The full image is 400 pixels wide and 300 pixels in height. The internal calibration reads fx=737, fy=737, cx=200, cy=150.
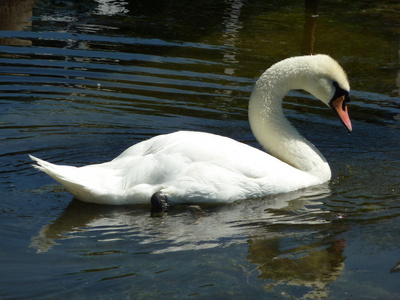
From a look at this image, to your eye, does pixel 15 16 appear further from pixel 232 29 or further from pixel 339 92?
pixel 339 92

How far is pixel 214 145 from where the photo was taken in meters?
5.89

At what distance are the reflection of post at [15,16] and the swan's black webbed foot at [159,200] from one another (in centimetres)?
569

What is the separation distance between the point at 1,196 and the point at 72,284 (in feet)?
5.54

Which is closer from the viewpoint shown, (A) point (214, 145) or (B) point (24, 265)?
(B) point (24, 265)

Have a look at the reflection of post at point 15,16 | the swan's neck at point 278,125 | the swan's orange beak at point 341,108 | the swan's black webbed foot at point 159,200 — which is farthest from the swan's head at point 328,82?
the reflection of post at point 15,16

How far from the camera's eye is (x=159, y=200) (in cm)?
562

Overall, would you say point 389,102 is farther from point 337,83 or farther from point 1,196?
point 1,196

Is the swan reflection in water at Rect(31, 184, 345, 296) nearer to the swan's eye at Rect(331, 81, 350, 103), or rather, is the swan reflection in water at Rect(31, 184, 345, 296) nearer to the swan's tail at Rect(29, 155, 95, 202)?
the swan's tail at Rect(29, 155, 95, 202)

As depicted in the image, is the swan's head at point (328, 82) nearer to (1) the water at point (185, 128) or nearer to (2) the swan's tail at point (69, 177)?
(1) the water at point (185, 128)

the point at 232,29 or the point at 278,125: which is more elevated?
the point at 278,125

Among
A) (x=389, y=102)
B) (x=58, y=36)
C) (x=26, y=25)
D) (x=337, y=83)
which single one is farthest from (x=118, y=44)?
(x=337, y=83)

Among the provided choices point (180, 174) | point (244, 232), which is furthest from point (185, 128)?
point (244, 232)

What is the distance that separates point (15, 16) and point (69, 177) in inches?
282

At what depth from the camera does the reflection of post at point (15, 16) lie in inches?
419
